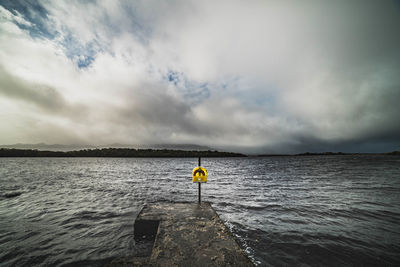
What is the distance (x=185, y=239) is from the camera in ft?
14.1

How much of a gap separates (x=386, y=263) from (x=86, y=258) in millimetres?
9404

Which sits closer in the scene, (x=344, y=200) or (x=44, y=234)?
(x=44, y=234)

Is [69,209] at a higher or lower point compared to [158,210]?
lower

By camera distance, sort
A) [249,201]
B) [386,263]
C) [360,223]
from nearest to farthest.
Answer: [386,263] → [360,223] → [249,201]

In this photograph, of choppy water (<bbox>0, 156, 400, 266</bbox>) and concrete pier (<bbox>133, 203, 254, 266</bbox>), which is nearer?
concrete pier (<bbox>133, 203, 254, 266</bbox>)

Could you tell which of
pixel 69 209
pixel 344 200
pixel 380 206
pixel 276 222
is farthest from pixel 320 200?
pixel 69 209

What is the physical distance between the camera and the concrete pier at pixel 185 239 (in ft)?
11.4

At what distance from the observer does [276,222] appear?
8.09 m

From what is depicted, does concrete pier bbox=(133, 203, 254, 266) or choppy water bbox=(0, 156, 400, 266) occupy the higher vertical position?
concrete pier bbox=(133, 203, 254, 266)

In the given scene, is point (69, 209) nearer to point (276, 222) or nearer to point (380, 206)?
point (276, 222)

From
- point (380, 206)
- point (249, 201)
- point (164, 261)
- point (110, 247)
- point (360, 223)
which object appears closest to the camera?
point (164, 261)

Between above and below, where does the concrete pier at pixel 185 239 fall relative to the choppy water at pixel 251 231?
above

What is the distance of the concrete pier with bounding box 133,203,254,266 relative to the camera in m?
3.47

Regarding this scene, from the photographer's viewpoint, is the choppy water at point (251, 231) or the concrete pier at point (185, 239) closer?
the concrete pier at point (185, 239)
